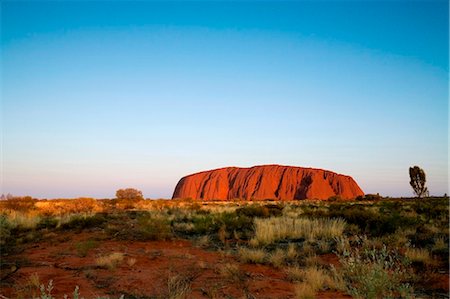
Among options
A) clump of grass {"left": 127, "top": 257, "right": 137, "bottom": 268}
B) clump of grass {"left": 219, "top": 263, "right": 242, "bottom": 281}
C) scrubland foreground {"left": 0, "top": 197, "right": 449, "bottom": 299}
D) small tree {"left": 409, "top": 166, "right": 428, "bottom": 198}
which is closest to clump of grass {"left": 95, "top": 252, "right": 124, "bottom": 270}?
scrubland foreground {"left": 0, "top": 197, "right": 449, "bottom": 299}

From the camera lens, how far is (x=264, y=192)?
292 feet

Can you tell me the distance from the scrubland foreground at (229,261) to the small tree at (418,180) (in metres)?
40.1

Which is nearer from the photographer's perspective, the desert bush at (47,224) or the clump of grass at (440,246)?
the clump of grass at (440,246)

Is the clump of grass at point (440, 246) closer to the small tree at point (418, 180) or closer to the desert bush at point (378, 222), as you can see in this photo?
the desert bush at point (378, 222)

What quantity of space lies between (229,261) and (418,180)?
159 feet

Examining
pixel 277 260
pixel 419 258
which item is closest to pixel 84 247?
pixel 277 260

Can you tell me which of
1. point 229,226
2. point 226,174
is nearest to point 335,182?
point 226,174

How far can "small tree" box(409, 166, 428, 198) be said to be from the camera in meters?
48.0

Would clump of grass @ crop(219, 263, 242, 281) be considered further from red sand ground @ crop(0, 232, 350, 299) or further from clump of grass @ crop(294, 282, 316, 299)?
clump of grass @ crop(294, 282, 316, 299)

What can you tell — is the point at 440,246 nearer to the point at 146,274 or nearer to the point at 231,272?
the point at 231,272

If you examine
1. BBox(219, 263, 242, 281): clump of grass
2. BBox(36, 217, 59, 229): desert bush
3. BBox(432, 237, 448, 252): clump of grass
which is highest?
BBox(432, 237, 448, 252): clump of grass

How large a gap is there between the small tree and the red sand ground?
46.4 m

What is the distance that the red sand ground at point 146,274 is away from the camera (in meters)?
6.15

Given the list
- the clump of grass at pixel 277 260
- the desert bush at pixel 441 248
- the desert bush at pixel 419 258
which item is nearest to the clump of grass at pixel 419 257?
the desert bush at pixel 419 258
